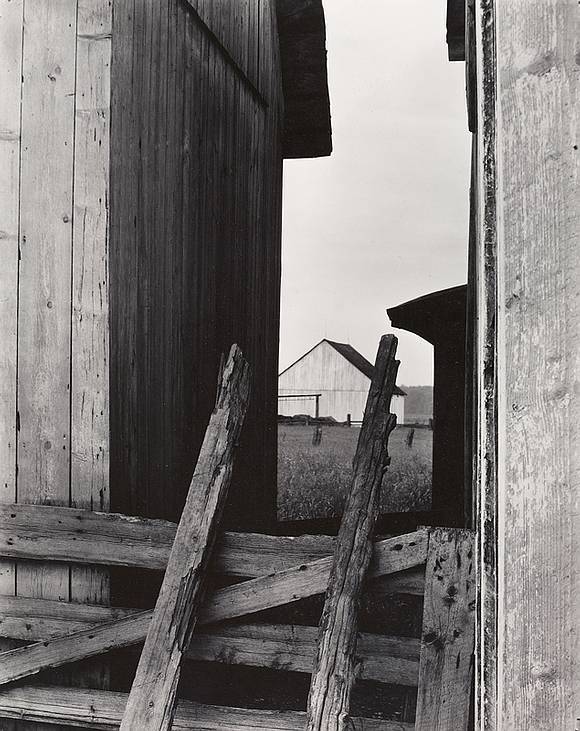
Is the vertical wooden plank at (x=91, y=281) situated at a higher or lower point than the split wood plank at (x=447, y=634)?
higher

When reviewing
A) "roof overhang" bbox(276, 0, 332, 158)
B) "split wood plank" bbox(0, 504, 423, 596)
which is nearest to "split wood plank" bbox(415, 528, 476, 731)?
"split wood plank" bbox(0, 504, 423, 596)

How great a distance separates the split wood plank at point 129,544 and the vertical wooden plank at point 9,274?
22 centimetres

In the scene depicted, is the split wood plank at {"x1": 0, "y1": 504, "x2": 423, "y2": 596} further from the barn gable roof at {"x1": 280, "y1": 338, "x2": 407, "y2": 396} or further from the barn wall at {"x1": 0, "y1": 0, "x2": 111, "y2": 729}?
the barn gable roof at {"x1": 280, "y1": 338, "x2": 407, "y2": 396}

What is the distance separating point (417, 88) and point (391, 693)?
731 inches

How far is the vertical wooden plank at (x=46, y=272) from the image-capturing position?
3891 millimetres

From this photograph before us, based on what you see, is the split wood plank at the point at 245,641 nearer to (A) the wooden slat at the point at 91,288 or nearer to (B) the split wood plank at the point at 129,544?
(A) the wooden slat at the point at 91,288

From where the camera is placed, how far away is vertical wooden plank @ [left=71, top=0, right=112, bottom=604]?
3857 mm

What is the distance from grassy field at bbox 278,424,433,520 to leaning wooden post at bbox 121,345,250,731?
934 cm

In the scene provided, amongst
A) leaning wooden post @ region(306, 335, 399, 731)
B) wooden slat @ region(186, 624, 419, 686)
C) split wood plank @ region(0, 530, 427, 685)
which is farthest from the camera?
wooden slat @ region(186, 624, 419, 686)

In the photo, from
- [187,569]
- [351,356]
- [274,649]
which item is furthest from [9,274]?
[351,356]

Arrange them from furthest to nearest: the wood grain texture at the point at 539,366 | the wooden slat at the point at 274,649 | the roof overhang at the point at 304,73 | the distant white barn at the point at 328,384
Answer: the distant white barn at the point at 328,384 < the roof overhang at the point at 304,73 < the wooden slat at the point at 274,649 < the wood grain texture at the point at 539,366

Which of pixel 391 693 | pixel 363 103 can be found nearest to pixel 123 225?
pixel 391 693

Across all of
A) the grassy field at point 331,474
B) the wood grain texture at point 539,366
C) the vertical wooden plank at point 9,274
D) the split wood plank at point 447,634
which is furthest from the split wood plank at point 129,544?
the grassy field at point 331,474

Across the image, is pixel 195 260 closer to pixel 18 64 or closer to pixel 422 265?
pixel 18 64
